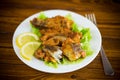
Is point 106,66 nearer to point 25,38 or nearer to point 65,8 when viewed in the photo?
point 25,38

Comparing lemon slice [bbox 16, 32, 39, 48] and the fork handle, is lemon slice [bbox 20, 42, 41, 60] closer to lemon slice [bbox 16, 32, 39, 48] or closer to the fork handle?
lemon slice [bbox 16, 32, 39, 48]

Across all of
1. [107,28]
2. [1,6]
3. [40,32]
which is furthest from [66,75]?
[1,6]

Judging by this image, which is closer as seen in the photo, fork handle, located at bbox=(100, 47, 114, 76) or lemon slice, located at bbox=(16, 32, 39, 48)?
fork handle, located at bbox=(100, 47, 114, 76)

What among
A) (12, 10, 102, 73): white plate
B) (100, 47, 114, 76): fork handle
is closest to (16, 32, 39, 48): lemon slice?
(12, 10, 102, 73): white plate

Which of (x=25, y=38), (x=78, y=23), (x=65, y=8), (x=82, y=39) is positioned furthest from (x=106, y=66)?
(x=65, y=8)

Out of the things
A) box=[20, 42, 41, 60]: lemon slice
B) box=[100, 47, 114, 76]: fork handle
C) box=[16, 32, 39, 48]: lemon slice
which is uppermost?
box=[16, 32, 39, 48]: lemon slice

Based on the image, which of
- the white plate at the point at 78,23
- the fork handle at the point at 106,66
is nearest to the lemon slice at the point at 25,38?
the white plate at the point at 78,23
